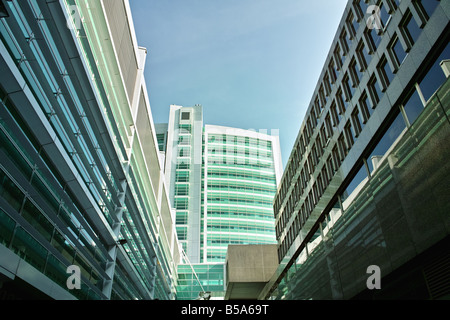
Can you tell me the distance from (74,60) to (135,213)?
13871 millimetres

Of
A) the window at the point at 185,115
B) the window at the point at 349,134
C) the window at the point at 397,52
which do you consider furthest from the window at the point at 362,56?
the window at the point at 185,115

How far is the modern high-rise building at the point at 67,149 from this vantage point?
1055 cm

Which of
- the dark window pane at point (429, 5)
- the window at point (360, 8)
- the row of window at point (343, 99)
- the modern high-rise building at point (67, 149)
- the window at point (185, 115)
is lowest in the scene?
the modern high-rise building at point (67, 149)

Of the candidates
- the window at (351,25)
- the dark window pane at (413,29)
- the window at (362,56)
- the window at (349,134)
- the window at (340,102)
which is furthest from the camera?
the window at (340,102)

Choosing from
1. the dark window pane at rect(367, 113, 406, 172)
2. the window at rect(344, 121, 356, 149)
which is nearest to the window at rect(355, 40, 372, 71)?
the window at rect(344, 121, 356, 149)

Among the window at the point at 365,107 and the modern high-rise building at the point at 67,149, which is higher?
the window at the point at 365,107

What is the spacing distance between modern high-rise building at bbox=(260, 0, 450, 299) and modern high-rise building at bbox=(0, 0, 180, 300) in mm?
12190

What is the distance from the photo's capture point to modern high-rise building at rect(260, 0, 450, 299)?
13141 millimetres

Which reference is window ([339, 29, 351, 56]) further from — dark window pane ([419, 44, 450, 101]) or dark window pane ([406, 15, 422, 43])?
dark window pane ([419, 44, 450, 101])

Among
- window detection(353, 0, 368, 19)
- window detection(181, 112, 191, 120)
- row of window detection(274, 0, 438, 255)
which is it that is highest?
window detection(181, 112, 191, 120)

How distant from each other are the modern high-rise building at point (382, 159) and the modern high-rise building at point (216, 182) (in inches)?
2595

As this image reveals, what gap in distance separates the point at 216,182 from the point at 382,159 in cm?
8666

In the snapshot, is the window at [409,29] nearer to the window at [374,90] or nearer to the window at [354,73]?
the window at [374,90]
